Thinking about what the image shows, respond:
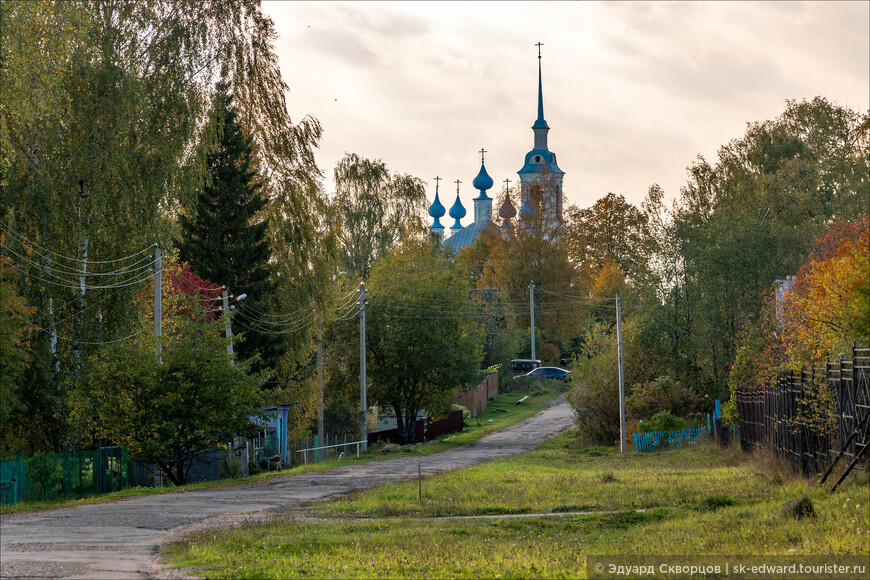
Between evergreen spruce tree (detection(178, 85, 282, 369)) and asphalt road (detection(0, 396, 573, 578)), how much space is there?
289 inches

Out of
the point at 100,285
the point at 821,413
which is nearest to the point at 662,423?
the point at 821,413

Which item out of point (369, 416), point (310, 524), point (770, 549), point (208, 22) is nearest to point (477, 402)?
point (369, 416)

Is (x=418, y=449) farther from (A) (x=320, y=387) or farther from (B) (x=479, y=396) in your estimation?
(B) (x=479, y=396)

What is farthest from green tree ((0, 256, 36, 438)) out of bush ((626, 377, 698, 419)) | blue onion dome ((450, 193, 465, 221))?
blue onion dome ((450, 193, 465, 221))

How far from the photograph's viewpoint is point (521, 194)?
88812mm

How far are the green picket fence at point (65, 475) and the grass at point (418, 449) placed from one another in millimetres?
963

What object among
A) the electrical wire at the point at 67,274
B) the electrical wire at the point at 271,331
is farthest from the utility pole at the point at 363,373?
the electrical wire at the point at 67,274

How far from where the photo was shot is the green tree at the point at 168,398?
2758 cm

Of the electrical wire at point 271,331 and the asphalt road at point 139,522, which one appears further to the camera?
the electrical wire at point 271,331

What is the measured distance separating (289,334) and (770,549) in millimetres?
28534

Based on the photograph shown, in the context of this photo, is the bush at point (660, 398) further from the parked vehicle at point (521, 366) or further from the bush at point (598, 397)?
the parked vehicle at point (521, 366)

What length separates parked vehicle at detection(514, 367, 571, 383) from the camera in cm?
7775

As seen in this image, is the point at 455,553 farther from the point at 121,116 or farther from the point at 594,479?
the point at 121,116

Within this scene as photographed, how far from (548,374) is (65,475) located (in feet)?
179
